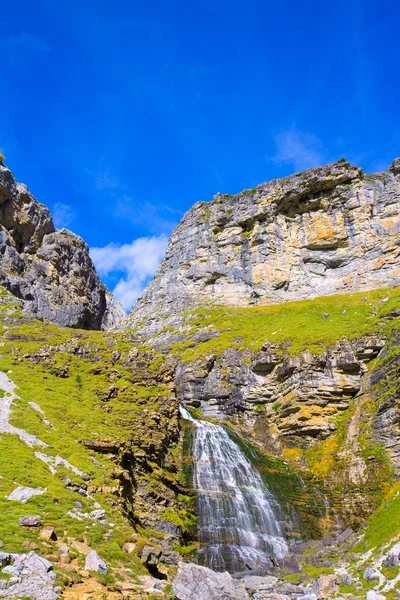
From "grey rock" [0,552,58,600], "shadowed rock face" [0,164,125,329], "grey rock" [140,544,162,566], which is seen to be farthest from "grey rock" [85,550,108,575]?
"shadowed rock face" [0,164,125,329]

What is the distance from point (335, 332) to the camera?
47719 mm

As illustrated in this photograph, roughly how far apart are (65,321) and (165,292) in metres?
23.8

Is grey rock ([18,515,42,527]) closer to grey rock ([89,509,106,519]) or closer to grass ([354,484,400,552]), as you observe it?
grey rock ([89,509,106,519])

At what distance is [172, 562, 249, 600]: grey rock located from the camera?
585 inches

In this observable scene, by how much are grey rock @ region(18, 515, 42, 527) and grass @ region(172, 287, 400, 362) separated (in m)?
34.1

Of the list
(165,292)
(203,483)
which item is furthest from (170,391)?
(165,292)

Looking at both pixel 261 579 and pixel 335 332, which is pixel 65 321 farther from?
pixel 261 579

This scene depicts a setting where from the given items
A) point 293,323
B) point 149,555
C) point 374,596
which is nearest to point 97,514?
point 149,555

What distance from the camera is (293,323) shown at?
5725 cm

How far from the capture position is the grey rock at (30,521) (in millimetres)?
14537

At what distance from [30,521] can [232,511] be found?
15125 mm

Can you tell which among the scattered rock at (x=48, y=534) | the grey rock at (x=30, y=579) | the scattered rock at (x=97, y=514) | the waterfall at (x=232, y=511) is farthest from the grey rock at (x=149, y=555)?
the waterfall at (x=232, y=511)

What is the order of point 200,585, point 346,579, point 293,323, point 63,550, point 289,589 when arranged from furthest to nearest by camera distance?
point 293,323 < point 289,589 < point 346,579 < point 200,585 < point 63,550

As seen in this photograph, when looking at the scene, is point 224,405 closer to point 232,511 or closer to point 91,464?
point 232,511
